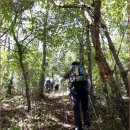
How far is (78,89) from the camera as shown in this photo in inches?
274

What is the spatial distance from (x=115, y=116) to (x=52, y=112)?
8.82ft

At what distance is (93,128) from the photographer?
8.75 m

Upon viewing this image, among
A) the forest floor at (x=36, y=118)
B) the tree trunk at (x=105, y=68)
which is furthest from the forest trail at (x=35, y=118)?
the tree trunk at (x=105, y=68)

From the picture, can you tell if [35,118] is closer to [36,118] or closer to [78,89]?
[36,118]

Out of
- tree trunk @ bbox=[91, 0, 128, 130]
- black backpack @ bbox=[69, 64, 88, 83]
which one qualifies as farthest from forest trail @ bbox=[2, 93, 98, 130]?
tree trunk @ bbox=[91, 0, 128, 130]

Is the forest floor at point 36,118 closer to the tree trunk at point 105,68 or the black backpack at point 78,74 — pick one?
the tree trunk at point 105,68

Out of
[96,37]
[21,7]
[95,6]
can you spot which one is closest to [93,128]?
[96,37]

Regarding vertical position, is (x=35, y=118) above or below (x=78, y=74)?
below

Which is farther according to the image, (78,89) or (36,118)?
(36,118)

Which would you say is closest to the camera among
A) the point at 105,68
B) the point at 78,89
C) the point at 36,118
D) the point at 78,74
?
the point at 105,68

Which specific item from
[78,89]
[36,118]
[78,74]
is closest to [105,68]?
[78,74]

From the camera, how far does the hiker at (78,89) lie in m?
6.81

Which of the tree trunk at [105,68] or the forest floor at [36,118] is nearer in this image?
the tree trunk at [105,68]

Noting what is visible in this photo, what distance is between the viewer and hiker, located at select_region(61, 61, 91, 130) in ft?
22.3
